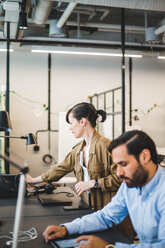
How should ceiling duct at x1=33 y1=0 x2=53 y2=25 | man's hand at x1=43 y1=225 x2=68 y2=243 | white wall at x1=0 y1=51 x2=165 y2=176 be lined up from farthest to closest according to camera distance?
white wall at x1=0 y1=51 x2=165 y2=176, ceiling duct at x1=33 y1=0 x2=53 y2=25, man's hand at x1=43 y1=225 x2=68 y2=243

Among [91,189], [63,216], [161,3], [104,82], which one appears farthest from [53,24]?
[63,216]

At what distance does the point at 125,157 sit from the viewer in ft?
5.25

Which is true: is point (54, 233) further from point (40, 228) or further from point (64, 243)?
point (40, 228)

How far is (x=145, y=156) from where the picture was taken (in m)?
1.59

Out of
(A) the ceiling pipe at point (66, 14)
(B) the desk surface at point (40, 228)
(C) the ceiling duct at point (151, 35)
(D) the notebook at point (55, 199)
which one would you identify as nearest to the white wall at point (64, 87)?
(C) the ceiling duct at point (151, 35)

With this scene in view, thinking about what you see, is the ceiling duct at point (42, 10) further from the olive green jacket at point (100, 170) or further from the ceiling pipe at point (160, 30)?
the olive green jacket at point (100, 170)

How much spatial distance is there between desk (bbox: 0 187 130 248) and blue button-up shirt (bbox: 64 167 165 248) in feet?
0.25

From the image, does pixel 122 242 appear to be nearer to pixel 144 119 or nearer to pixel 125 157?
pixel 125 157

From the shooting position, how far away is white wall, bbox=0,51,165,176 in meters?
6.55

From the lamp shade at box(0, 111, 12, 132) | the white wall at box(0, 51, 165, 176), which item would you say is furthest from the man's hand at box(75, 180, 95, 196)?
the white wall at box(0, 51, 165, 176)

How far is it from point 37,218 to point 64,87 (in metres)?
4.99

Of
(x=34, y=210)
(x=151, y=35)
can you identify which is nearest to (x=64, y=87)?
(x=151, y=35)

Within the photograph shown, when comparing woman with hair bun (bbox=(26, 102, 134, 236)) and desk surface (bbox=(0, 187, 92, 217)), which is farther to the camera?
woman with hair bun (bbox=(26, 102, 134, 236))

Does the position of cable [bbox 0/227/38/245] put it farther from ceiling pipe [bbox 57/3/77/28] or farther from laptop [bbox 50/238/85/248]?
ceiling pipe [bbox 57/3/77/28]
